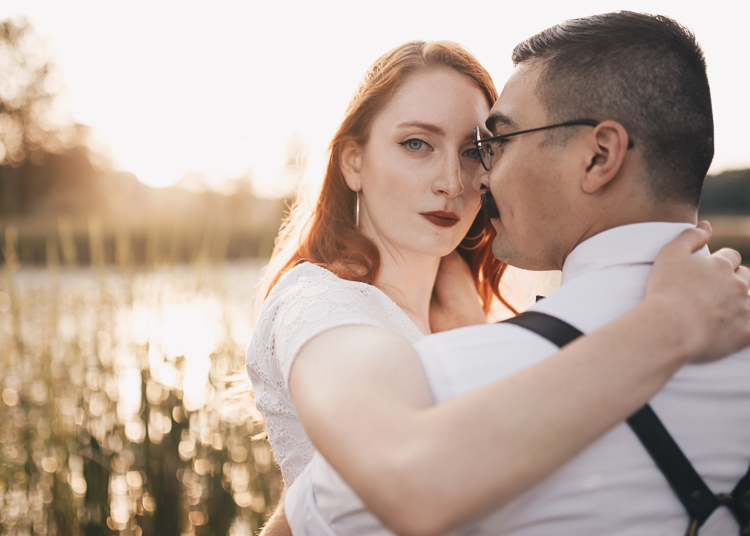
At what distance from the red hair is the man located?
0.54m

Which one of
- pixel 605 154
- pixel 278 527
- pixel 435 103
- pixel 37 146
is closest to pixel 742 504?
pixel 605 154

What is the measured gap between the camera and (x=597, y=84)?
1.33 metres

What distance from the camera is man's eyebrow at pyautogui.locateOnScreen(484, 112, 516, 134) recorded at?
1.51 metres

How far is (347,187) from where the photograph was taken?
7.55ft

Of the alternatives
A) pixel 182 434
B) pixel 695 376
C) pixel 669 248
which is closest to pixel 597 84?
pixel 669 248

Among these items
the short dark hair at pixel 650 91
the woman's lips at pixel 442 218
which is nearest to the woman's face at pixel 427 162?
the woman's lips at pixel 442 218

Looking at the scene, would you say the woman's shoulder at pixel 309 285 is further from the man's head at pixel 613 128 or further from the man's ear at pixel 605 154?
the man's ear at pixel 605 154

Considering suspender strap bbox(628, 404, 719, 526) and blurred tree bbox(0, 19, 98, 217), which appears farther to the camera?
blurred tree bbox(0, 19, 98, 217)

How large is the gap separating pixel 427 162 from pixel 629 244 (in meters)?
0.93

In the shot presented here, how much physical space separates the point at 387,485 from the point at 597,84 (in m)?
1.14

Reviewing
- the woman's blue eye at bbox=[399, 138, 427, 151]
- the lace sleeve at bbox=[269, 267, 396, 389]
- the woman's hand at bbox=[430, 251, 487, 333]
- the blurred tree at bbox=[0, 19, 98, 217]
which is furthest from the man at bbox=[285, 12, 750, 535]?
the blurred tree at bbox=[0, 19, 98, 217]

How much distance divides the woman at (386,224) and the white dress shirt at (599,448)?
0.97ft

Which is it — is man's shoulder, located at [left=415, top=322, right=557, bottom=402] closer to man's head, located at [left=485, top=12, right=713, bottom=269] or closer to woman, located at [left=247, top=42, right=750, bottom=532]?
woman, located at [left=247, top=42, right=750, bottom=532]

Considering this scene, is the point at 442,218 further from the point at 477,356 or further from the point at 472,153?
the point at 477,356
